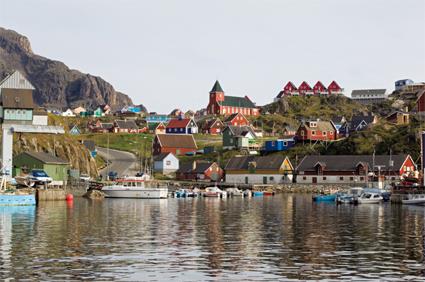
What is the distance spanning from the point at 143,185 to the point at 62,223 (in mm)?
55148

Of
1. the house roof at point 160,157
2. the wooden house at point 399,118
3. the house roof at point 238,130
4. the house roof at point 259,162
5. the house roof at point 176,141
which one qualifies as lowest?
the house roof at point 259,162

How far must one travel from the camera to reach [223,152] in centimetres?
18025

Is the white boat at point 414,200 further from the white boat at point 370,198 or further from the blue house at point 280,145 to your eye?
the blue house at point 280,145

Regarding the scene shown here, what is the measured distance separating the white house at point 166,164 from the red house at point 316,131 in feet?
106

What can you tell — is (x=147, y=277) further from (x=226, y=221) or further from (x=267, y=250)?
(x=226, y=221)

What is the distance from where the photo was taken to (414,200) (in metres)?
99.9

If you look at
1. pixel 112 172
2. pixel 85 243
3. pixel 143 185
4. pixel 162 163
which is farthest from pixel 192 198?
pixel 85 243

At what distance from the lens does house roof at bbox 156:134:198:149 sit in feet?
603

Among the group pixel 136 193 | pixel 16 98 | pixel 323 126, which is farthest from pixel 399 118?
pixel 16 98

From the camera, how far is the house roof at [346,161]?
14062 cm

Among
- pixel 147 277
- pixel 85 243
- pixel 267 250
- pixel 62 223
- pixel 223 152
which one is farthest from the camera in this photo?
pixel 223 152

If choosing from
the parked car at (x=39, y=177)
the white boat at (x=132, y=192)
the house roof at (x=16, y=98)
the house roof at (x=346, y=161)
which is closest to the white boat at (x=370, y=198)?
the white boat at (x=132, y=192)

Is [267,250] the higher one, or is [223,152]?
[223,152]

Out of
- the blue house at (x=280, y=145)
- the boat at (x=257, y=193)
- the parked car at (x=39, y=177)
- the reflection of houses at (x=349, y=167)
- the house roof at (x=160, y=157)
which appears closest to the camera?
the parked car at (x=39, y=177)
